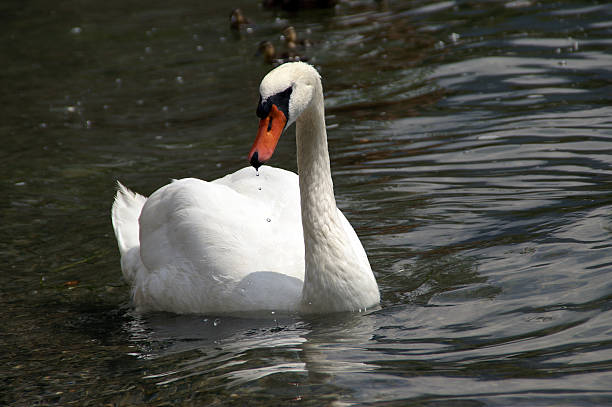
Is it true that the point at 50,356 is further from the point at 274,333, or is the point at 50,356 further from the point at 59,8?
the point at 59,8

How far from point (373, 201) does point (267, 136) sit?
3.32 metres

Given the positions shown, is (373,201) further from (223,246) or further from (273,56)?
(273,56)

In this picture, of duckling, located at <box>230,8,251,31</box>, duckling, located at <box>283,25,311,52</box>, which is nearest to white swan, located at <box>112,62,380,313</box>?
duckling, located at <box>283,25,311,52</box>

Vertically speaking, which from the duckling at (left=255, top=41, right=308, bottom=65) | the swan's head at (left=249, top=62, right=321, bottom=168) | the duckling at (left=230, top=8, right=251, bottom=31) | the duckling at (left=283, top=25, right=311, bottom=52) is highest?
the duckling at (left=230, top=8, right=251, bottom=31)

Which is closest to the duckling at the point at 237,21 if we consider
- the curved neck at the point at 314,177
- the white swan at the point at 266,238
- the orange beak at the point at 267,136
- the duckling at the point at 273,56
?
the duckling at the point at 273,56

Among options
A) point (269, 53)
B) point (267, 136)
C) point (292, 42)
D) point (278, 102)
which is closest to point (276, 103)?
point (278, 102)

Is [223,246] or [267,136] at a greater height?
[267,136]

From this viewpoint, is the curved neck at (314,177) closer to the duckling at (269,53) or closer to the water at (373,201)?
the water at (373,201)

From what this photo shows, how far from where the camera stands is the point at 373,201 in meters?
8.44

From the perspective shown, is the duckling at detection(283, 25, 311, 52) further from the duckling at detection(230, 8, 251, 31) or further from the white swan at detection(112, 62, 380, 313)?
the white swan at detection(112, 62, 380, 313)

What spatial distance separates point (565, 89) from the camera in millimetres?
10742

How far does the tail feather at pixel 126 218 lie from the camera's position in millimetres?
7598

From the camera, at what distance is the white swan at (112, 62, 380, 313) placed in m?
5.78

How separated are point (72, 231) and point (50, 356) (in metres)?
2.69
